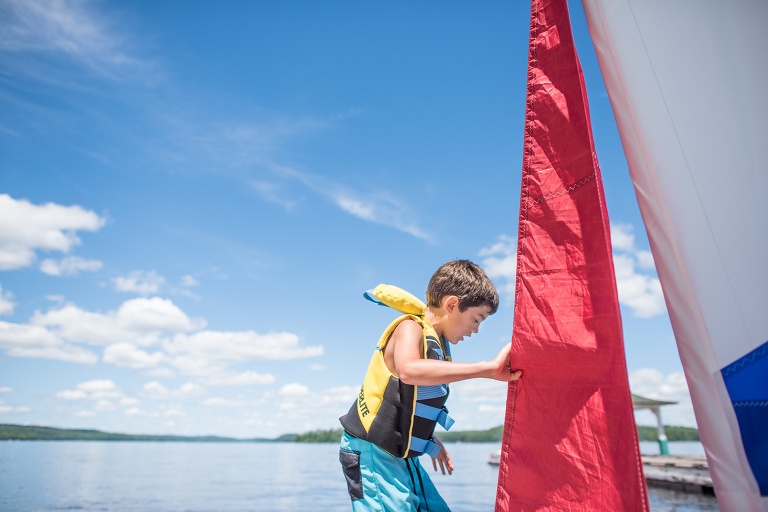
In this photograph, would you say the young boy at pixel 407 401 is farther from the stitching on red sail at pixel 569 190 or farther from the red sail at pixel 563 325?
the stitching on red sail at pixel 569 190

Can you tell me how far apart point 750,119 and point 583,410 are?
3.74 ft

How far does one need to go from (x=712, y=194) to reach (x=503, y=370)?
37.5 inches

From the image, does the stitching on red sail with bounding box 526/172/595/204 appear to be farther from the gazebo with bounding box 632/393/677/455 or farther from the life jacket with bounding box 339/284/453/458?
the gazebo with bounding box 632/393/677/455

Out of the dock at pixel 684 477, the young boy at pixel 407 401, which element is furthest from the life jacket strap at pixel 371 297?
the dock at pixel 684 477

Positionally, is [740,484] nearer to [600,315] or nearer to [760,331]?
[760,331]

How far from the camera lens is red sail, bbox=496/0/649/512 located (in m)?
1.45

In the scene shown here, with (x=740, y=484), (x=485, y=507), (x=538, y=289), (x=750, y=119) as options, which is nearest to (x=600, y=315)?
(x=538, y=289)

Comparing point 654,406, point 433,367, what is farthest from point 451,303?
point 654,406

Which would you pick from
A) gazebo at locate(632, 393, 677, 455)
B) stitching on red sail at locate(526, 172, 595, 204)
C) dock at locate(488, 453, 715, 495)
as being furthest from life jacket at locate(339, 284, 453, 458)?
gazebo at locate(632, 393, 677, 455)

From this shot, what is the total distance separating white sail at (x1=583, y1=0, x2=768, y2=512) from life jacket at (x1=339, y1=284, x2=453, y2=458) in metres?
1.00

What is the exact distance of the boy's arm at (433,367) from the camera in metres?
1.71

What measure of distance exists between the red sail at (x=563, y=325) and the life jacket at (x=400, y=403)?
0.42 metres

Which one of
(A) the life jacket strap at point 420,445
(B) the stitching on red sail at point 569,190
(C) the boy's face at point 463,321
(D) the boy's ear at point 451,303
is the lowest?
(A) the life jacket strap at point 420,445

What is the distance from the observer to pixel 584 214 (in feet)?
5.21
